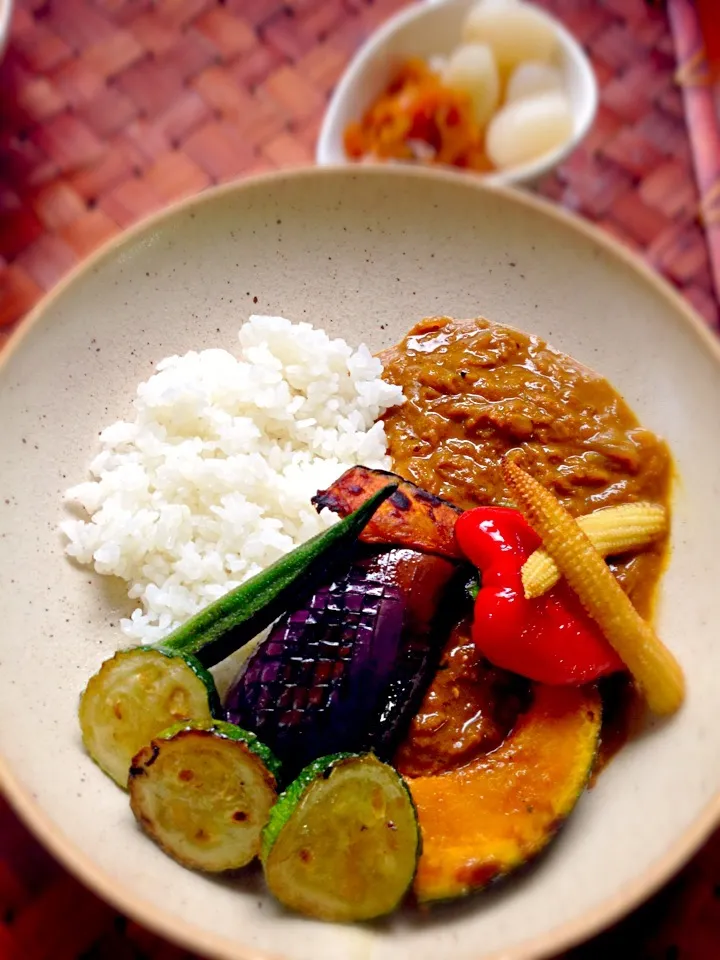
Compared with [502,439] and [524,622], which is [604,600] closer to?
[524,622]

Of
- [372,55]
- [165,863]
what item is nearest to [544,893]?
[165,863]

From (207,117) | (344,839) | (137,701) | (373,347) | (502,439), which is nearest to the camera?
(344,839)

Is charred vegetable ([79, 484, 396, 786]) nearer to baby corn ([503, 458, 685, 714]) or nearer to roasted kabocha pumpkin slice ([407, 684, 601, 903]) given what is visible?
roasted kabocha pumpkin slice ([407, 684, 601, 903])

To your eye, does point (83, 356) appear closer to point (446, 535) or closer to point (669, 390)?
point (446, 535)

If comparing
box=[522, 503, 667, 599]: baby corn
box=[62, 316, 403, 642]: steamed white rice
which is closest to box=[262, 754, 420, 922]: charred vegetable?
box=[522, 503, 667, 599]: baby corn

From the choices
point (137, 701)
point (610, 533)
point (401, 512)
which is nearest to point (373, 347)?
point (401, 512)

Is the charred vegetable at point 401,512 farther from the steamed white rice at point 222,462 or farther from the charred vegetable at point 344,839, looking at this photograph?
the charred vegetable at point 344,839
